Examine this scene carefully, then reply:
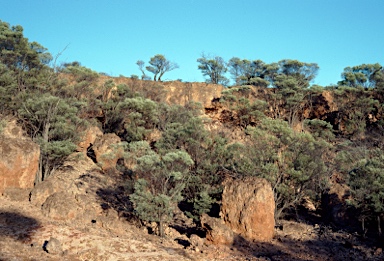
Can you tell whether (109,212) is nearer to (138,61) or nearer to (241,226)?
(241,226)

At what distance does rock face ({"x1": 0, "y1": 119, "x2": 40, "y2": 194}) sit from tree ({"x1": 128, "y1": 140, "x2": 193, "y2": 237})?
4.21m

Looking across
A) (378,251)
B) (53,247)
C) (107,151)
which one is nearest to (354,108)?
(378,251)

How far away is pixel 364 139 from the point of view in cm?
2988

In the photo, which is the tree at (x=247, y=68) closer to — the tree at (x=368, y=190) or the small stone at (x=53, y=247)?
the tree at (x=368, y=190)

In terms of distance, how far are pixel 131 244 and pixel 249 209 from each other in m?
5.46

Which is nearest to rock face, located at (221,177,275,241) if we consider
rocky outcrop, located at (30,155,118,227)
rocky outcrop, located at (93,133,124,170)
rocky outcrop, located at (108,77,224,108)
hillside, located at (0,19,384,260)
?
hillside, located at (0,19,384,260)

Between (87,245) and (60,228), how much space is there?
55.0 inches

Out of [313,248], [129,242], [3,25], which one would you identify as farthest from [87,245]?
[3,25]

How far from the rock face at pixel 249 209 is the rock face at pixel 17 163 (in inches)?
315

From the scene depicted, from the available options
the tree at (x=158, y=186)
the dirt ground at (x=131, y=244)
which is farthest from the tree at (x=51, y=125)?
the tree at (x=158, y=186)

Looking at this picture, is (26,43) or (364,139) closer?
(26,43)

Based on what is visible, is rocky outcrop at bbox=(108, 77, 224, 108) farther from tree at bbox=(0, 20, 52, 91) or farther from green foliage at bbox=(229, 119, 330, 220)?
green foliage at bbox=(229, 119, 330, 220)

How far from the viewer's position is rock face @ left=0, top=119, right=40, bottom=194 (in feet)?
43.2

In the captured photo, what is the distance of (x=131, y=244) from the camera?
10352 mm
